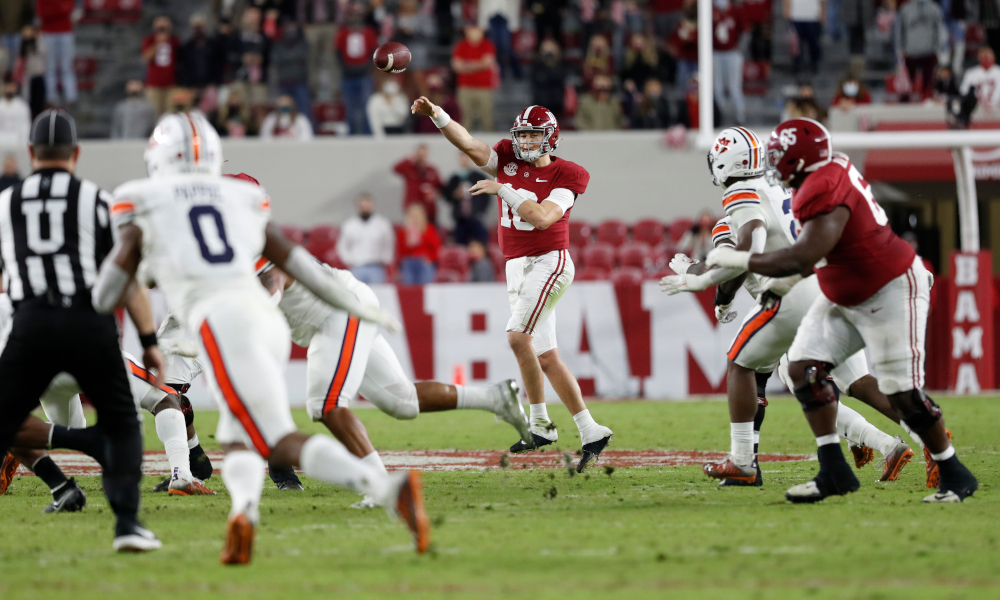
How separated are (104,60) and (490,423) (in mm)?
10972

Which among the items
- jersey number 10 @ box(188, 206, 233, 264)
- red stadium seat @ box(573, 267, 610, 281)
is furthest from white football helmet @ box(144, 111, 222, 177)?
red stadium seat @ box(573, 267, 610, 281)

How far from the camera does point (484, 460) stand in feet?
26.1

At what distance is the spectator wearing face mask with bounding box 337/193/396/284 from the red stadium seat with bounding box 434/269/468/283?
73cm

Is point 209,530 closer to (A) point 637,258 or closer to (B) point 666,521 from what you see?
(B) point 666,521

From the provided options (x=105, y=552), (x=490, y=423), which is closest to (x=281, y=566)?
(x=105, y=552)

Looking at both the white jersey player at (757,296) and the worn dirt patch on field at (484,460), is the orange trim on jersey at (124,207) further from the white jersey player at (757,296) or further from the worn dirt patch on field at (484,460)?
the worn dirt patch on field at (484,460)

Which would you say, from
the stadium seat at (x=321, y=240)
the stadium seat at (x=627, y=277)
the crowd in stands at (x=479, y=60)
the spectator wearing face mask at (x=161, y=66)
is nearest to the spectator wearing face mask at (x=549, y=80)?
the crowd in stands at (x=479, y=60)

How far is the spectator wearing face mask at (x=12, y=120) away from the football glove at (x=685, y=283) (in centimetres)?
1290

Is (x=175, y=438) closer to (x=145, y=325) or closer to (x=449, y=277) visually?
(x=145, y=325)

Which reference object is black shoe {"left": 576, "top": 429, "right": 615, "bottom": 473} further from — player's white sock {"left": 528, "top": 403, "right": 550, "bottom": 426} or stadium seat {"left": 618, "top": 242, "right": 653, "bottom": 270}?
stadium seat {"left": 618, "top": 242, "right": 653, "bottom": 270}

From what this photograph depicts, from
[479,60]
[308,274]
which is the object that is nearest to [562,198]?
[308,274]

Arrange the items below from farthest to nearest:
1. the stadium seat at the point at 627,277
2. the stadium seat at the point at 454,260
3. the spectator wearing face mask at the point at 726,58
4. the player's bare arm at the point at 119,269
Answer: the spectator wearing face mask at the point at 726,58, the stadium seat at the point at 454,260, the stadium seat at the point at 627,277, the player's bare arm at the point at 119,269

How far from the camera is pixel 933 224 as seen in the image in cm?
1638

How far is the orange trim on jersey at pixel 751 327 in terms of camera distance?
6184 millimetres
